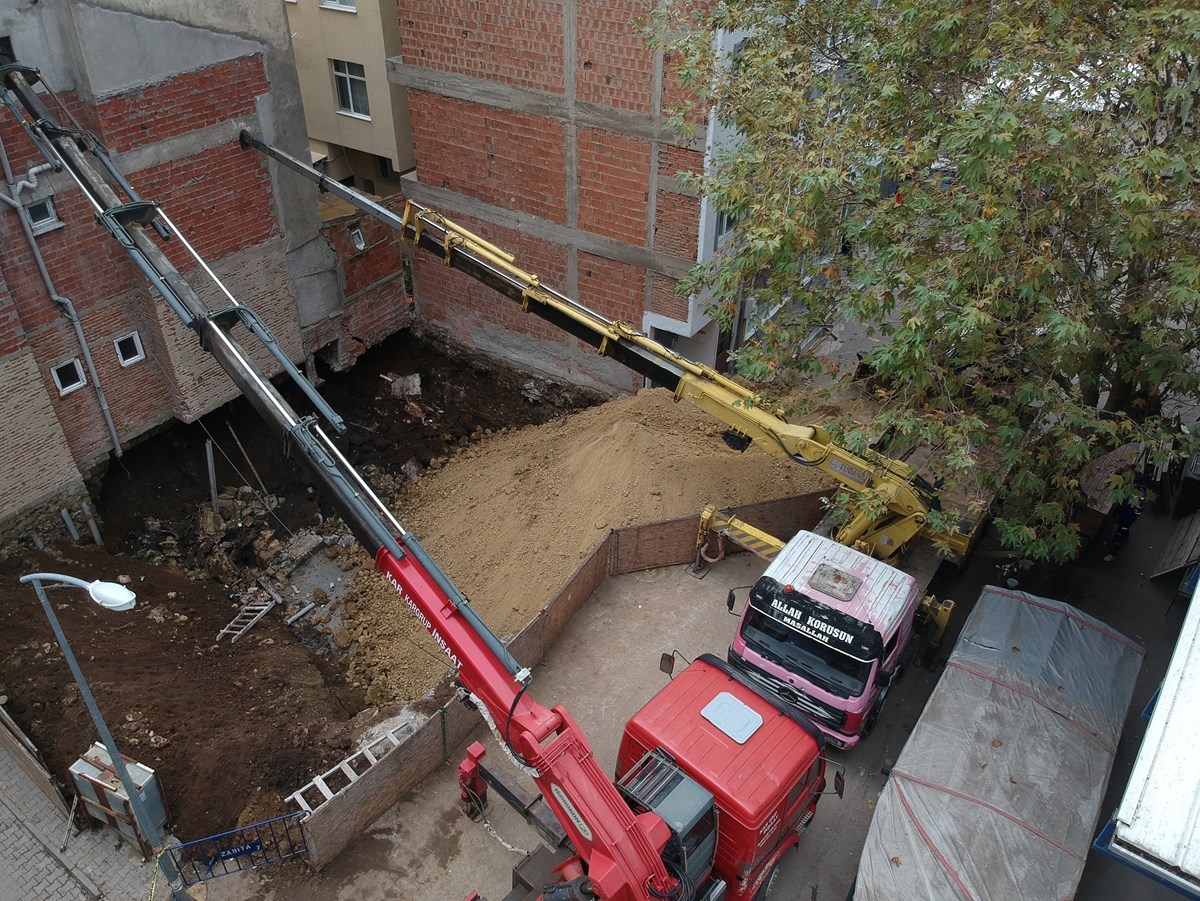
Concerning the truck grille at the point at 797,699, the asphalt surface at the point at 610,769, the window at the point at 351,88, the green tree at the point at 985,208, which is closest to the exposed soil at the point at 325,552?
the asphalt surface at the point at 610,769

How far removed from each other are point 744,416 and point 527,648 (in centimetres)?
477

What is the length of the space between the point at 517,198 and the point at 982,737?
13.8 metres

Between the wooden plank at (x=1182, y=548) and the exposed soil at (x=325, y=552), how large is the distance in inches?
252

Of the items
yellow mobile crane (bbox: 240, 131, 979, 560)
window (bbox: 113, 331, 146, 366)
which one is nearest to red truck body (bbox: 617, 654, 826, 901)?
yellow mobile crane (bbox: 240, 131, 979, 560)

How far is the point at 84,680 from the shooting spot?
8.91 metres

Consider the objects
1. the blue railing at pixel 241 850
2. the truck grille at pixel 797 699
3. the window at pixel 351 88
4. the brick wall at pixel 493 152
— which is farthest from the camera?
the window at pixel 351 88

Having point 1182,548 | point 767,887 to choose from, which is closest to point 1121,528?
point 1182,548

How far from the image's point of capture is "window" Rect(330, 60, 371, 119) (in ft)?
70.9

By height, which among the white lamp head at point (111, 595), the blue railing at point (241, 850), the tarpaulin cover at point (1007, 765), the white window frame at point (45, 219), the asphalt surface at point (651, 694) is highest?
the white window frame at point (45, 219)

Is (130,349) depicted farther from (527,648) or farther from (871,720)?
(871,720)

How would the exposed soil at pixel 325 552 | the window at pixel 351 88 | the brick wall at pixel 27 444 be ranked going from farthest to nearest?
1. the window at pixel 351 88
2. the brick wall at pixel 27 444
3. the exposed soil at pixel 325 552

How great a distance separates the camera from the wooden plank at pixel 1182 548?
15164 millimetres

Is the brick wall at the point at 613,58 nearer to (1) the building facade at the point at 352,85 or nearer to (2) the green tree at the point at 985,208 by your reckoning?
(2) the green tree at the point at 985,208

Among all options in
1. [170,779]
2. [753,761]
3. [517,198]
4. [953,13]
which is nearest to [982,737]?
[753,761]
